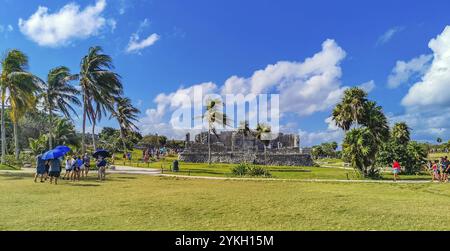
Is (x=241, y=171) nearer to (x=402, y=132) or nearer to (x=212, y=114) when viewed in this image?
(x=212, y=114)

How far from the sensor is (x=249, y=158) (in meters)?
48.0

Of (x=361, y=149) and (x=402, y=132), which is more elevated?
(x=402, y=132)

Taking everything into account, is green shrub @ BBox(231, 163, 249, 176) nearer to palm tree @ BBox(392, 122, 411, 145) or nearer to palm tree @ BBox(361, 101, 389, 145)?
palm tree @ BBox(361, 101, 389, 145)

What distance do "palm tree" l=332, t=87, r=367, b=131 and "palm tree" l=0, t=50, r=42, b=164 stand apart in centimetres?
2745

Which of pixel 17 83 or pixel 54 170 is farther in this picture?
pixel 17 83

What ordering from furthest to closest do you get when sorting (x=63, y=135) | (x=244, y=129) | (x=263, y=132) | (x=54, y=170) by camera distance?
1. (x=244, y=129)
2. (x=263, y=132)
3. (x=63, y=135)
4. (x=54, y=170)

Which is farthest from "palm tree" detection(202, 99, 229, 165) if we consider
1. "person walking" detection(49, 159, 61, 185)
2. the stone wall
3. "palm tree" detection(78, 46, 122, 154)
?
"person walking" detection(49, 159, 61, 185)

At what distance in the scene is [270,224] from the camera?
7.82 metres

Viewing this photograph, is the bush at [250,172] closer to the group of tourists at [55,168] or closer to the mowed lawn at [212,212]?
the group of tourists at [55,168]

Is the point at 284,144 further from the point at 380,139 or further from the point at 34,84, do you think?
the point at 34,84

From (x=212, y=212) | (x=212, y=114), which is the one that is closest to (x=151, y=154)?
(x=212, y=114)

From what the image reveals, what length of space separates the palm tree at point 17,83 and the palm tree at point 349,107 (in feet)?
90.1

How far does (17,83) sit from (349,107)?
29.1 meters
